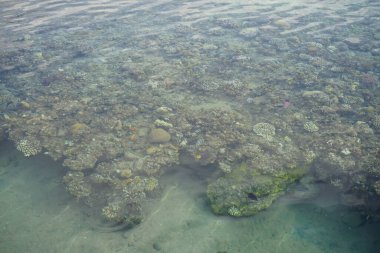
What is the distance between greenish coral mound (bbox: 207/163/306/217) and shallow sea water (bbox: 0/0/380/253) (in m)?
0.19

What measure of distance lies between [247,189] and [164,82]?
6.14m

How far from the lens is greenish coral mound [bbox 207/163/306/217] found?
6.50 metres

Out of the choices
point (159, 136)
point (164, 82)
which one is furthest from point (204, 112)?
point (164, 82)

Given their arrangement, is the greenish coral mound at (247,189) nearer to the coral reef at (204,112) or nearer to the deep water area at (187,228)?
the coral reef at (204,112)

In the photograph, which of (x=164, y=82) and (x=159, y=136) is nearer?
(x=159, y=136)

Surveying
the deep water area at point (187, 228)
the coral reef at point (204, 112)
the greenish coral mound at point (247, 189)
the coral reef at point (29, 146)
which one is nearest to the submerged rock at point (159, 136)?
the coral reef at point (204, 112)

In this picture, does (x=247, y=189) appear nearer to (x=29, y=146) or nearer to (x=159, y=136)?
(x=159, y=136)

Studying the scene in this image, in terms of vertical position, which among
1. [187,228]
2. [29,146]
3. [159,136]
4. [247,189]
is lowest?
[187,228]

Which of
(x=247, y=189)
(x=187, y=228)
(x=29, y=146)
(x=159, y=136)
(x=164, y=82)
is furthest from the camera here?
(x=164, y=82)

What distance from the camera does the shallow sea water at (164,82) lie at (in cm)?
610

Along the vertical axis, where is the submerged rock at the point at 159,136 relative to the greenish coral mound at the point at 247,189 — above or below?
above

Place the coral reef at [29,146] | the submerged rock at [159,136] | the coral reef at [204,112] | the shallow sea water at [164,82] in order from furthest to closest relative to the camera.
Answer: the submerged rock at [159,136], the coral reef at [29,146], the coral reef at [204,112], the shallow sea water at [164,82]

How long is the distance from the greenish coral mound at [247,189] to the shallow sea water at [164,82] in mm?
190

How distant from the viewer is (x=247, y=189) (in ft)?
22.3
